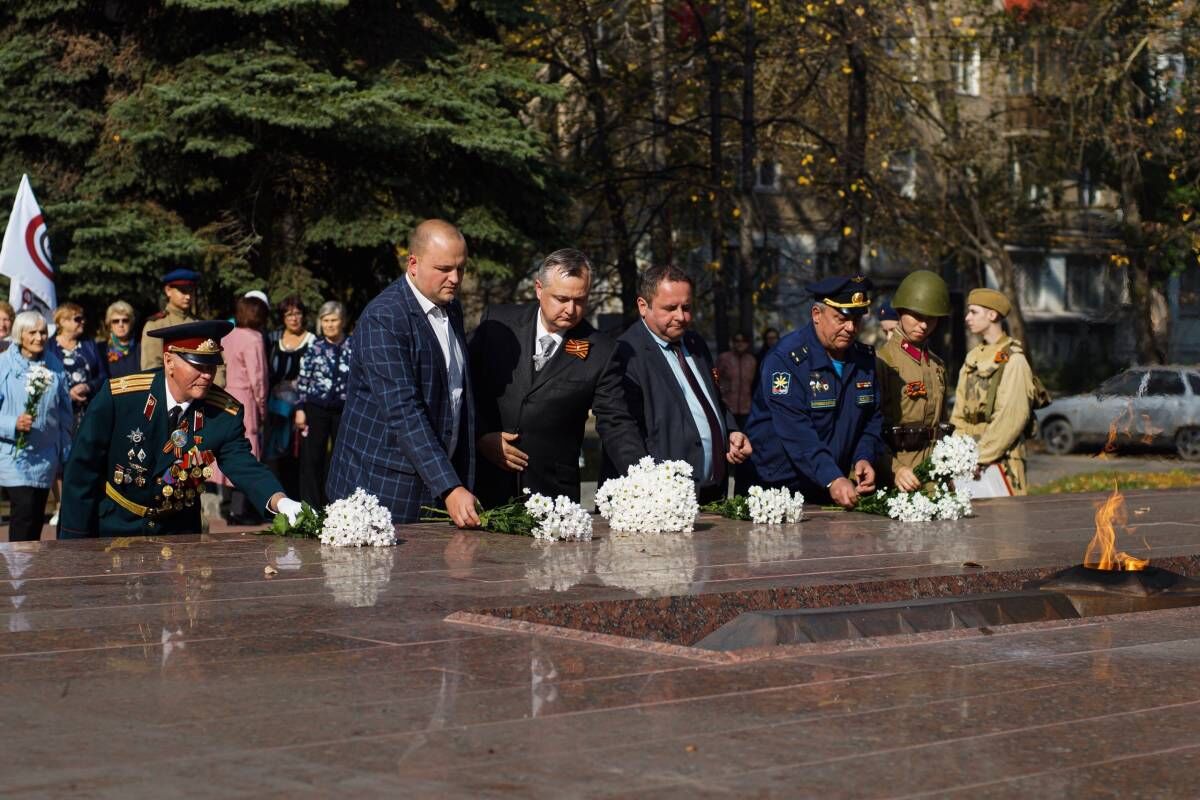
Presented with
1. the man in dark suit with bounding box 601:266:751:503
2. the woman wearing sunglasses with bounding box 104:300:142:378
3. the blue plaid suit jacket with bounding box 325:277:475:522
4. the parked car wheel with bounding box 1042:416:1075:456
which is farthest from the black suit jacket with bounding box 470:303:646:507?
the parked car wheel with bounding box 1042:416:1075:456

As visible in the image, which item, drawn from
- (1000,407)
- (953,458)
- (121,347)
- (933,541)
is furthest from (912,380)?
(121,347)

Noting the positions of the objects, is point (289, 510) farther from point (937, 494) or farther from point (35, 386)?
point (35, 386)

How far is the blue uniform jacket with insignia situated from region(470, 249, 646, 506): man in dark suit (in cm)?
90

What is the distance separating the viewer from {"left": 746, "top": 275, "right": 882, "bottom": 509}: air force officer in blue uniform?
8883 mm

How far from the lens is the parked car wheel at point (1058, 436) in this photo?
29.5 m

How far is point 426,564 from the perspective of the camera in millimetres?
6621

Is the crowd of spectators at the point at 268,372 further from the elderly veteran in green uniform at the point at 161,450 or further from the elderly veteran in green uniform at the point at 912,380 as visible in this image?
the elderly veteran in green uniform at the point at 161,450

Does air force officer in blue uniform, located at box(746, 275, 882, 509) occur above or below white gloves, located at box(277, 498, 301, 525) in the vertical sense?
above

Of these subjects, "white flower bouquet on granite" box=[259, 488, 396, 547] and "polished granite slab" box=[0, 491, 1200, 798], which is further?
"white flower bouquet on granite" box=[259, 488, 396, 547]

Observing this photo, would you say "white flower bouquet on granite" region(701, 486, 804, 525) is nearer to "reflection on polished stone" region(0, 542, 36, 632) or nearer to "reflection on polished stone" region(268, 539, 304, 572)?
"reflection on polished stone" region(268, 539, 304, 572)

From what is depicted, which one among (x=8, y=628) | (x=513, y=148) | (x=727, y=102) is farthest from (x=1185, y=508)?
(x=727, y=102)

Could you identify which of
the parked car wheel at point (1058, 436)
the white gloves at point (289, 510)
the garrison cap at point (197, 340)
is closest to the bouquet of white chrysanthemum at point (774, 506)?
the white gloves at point (289, 510)

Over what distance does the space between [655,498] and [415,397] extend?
42.3 inches

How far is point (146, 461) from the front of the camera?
721 centimetres
